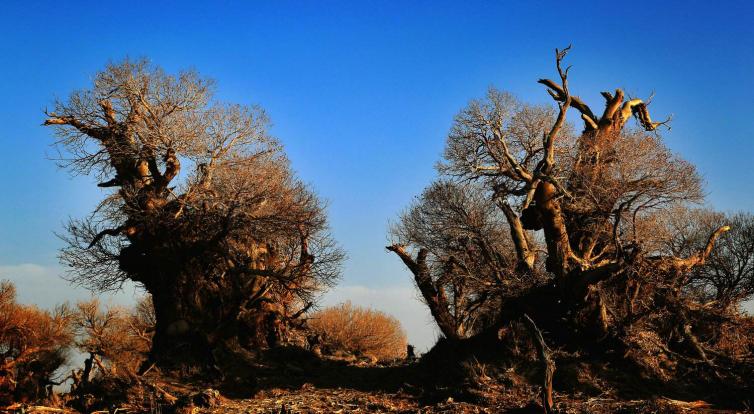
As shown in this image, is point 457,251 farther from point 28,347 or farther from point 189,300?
point 28,347

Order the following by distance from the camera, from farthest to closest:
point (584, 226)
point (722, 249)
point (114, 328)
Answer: point (114, 328) → point (722, 249) → point (584, 226)

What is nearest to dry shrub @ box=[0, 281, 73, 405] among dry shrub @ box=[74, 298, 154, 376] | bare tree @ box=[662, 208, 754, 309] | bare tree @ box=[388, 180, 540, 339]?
dry shrub @ box=[74, 298, 154, 376]

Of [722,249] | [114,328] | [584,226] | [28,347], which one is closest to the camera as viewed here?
[584,226]

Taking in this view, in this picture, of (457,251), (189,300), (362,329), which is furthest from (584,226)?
(362,329)

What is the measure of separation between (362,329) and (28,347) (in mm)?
15744

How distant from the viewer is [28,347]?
21.4 m

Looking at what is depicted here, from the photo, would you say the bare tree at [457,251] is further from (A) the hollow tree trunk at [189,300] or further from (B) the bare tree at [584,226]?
(A) the hollow tree trunk at [189,300]

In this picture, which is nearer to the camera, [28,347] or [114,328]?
[28,347]

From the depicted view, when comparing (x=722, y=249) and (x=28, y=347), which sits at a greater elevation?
(x=722, y=249)

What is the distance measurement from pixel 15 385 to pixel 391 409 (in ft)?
30.8

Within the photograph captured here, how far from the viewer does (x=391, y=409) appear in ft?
43.8

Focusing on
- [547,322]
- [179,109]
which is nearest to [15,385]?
[179,109]

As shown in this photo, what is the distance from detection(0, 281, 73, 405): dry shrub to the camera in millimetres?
15609

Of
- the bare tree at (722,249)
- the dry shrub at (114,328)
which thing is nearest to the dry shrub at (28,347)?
the dry shrub at (114,328)
